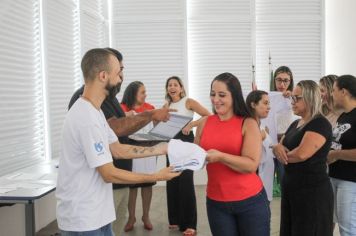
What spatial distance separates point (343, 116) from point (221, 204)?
1191mm

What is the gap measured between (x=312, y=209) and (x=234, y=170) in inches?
25.6

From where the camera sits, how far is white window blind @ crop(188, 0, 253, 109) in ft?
19.2

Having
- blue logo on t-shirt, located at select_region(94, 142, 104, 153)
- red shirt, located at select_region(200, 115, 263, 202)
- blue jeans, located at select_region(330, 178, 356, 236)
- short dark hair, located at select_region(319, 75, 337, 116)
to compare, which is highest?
short dark hair, located at select_region(319, 75, 337, 116)

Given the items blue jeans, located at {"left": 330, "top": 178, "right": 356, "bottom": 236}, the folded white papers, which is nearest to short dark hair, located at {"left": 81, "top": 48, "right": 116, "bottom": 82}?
the folded white papers

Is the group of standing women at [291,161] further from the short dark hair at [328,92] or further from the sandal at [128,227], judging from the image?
the sandal at [128,227]

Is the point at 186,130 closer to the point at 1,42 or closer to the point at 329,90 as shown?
the point at 329,90

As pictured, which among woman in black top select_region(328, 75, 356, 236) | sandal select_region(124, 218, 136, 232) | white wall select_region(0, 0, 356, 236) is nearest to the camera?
woman in black top select_region(328, 75, 356, 236)

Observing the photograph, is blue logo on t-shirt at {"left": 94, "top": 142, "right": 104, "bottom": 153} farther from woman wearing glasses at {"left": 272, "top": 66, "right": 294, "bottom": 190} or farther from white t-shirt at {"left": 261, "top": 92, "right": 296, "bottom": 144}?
woman wearing glasses at {"left": 272, "top": 66, "right": 294, "bottom": 190}

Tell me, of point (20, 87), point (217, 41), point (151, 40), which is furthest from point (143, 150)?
point (217, 41)

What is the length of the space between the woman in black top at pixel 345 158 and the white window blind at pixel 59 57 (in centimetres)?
242

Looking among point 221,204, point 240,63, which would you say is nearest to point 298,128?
point 221,204

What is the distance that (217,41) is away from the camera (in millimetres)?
5895

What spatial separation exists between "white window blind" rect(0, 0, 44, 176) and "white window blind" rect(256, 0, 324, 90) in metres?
3.61

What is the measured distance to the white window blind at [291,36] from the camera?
5977 millimetres
